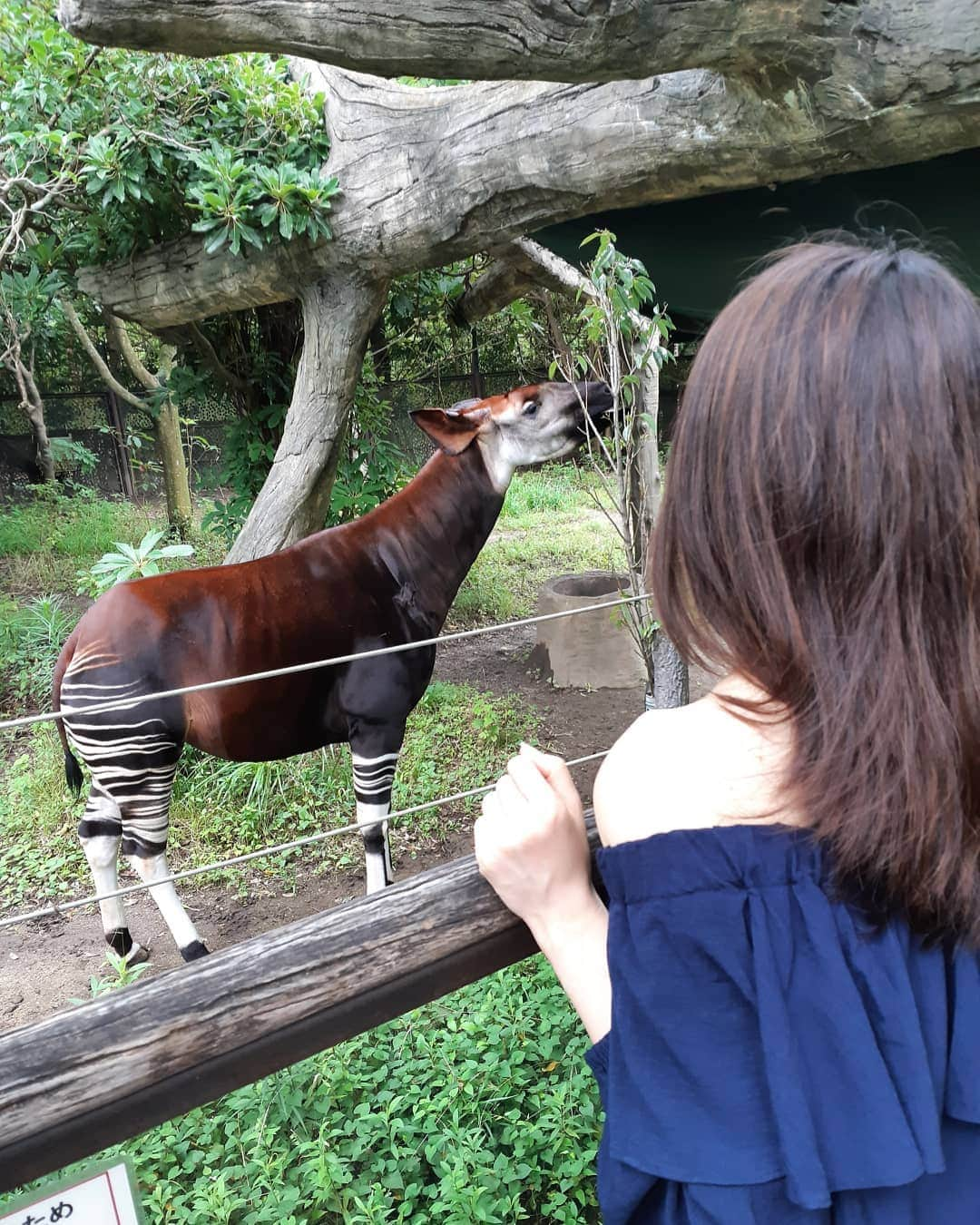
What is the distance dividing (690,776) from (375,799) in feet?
6.37

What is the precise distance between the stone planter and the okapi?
87.4 inches

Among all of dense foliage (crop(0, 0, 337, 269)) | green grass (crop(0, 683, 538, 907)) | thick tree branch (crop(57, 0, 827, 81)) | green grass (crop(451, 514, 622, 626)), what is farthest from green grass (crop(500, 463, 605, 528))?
thick tree branch (crop(57, 0, 827, 81))

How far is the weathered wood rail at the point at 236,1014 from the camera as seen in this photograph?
84 cm

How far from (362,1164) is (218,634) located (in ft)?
4.09

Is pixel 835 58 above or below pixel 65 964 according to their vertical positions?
above

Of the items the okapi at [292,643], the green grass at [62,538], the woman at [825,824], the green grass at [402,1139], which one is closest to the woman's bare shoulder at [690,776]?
the woman at [825,824]

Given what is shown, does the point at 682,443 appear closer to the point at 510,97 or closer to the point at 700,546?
the point at 700,546

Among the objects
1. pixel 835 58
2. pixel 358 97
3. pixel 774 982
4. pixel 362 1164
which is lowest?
pixel 362 1164

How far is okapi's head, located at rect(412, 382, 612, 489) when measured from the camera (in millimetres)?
2328

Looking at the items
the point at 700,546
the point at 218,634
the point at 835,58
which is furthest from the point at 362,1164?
the point at 835,58

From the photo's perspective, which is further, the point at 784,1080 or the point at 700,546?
the point at 700,546

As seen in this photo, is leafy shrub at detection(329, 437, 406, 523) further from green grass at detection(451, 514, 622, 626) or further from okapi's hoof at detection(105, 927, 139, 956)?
okapi's hoof at detection(105, 927, 139, 956)

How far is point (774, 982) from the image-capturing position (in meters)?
0.56

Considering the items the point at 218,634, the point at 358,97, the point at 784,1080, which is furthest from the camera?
the point at 358,97
